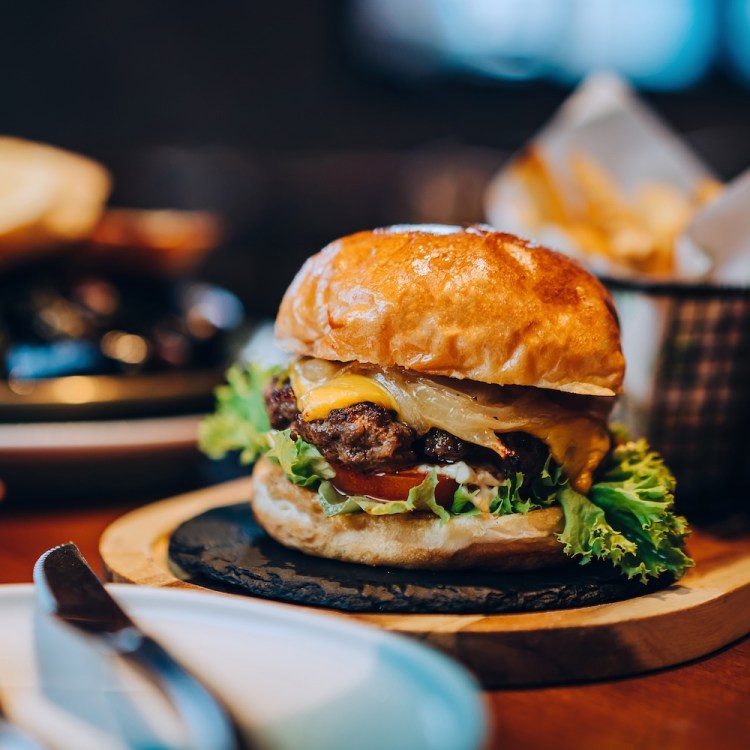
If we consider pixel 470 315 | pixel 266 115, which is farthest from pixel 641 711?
pixel 266 115

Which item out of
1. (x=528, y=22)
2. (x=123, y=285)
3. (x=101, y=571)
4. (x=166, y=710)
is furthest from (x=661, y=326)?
(x=528, y=22)

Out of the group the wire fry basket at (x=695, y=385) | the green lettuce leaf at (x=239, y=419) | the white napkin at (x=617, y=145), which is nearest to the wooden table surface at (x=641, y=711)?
the wire fry basket at (x=695, y=385)

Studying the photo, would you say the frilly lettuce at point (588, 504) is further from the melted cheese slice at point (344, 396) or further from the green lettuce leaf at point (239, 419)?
the green lettuce leaf at point (239, 419)

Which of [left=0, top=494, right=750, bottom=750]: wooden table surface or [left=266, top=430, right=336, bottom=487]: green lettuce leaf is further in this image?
[left=266, top=430, right=336, bottom=487]: green lettuce leaf

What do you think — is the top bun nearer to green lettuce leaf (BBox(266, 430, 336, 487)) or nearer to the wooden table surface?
green lettuce leaf (BBox(266, 430, 336, 487))

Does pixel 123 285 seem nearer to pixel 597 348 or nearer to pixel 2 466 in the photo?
pixel 2 466

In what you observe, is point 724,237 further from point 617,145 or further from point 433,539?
point 433,539

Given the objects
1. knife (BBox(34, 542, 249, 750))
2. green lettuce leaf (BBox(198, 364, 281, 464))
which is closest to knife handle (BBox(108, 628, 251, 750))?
knife (BBox(34, 542, 249, 750))
